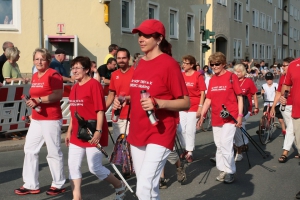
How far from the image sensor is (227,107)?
7.38 meters

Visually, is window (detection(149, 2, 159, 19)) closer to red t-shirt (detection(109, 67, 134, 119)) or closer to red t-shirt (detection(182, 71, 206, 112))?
red t-shirt (detection(182, 71, 206, 112))

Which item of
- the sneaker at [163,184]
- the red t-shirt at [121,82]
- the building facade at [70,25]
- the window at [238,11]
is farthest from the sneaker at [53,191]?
the window at [238,11]

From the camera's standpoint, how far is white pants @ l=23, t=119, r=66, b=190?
6301 millimetres

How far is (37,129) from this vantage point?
20.9ft

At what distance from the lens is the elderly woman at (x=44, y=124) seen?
6293 mm

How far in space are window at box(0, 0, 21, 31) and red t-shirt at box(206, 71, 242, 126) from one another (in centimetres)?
1172

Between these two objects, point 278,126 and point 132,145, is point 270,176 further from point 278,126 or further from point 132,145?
point 278,126

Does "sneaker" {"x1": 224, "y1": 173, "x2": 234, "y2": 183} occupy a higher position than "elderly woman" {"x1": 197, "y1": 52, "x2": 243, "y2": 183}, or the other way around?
"elderly woman" {"x1": 197, "y1": 52, "x2": 243, "y2": 183}

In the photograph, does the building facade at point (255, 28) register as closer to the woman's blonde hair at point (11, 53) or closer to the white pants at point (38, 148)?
the woman's blonde hair at point (11, 53)

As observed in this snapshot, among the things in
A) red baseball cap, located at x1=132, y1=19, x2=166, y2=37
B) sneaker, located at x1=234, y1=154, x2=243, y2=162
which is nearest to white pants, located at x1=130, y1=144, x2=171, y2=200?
red baseball cap, located at x1=132, y1=19, x2=166, y2=37

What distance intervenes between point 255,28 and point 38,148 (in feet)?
148

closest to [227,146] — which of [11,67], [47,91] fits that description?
[47,91]

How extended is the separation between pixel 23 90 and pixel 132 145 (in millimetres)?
7207

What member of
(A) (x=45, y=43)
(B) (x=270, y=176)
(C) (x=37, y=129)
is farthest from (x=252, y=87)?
(A) (x=45, y=43)
